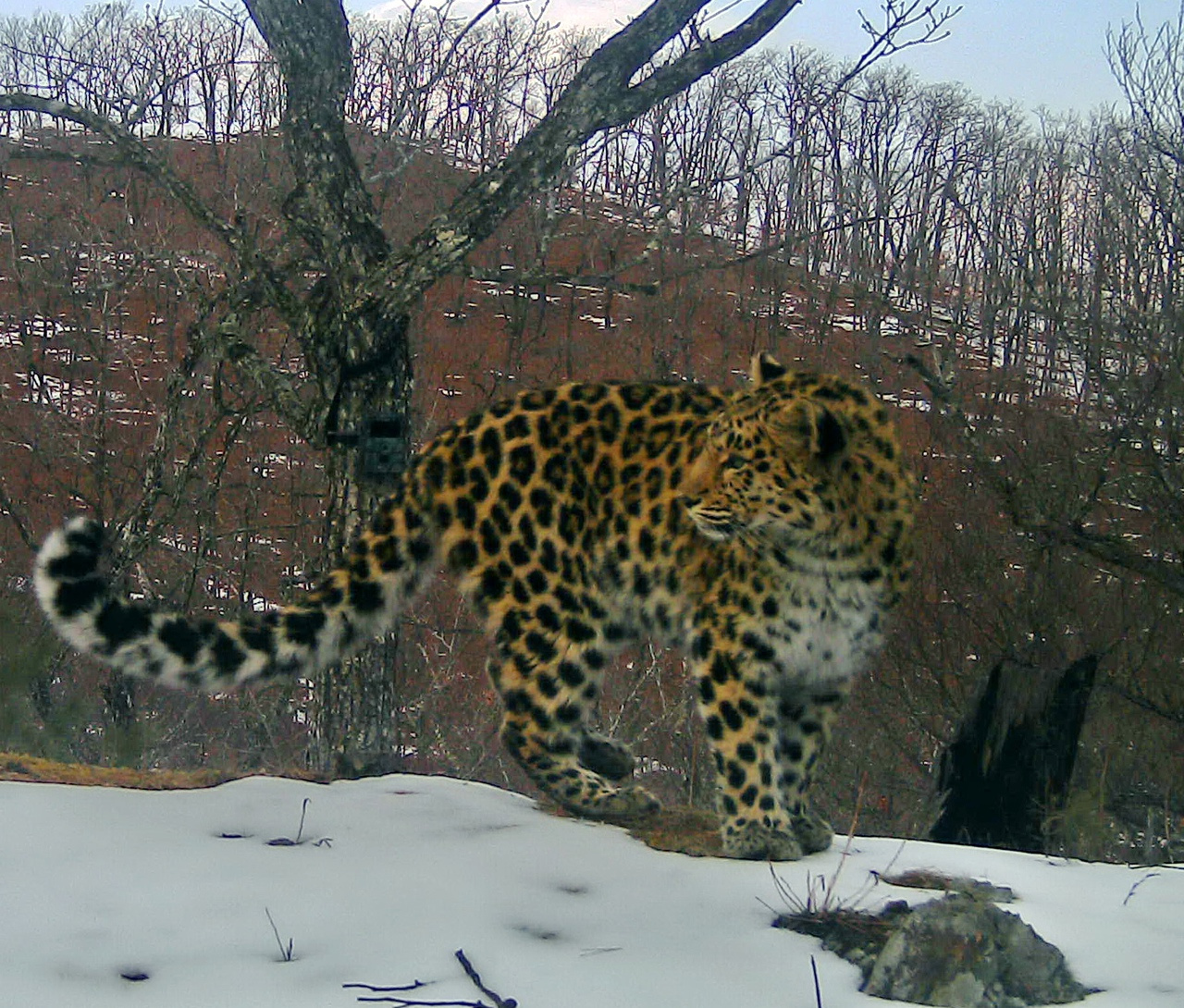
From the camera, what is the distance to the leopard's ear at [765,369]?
4531 millimetres

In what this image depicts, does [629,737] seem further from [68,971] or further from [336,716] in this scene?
[68,971]

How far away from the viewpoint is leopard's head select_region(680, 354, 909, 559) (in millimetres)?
4180

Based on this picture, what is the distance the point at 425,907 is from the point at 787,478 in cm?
185

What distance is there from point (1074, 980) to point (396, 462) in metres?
4.23

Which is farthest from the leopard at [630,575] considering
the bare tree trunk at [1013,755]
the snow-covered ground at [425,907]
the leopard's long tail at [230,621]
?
the bare tree trunk at [1013,755]

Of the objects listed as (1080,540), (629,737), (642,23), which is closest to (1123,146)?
(1080,540)

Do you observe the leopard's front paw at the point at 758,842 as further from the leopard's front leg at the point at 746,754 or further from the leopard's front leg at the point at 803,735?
the leopard's front leg at the point at 803,735

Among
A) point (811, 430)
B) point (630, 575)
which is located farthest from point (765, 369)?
point (630, 575)

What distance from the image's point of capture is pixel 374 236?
259 inches

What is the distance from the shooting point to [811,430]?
13.5 feet

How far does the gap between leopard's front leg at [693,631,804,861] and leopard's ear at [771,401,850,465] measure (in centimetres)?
70

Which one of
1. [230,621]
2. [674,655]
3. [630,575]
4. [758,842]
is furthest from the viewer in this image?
[674,655]

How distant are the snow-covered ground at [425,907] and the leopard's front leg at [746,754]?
191 millimetres

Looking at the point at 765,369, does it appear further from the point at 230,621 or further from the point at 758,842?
the point at 230,621
